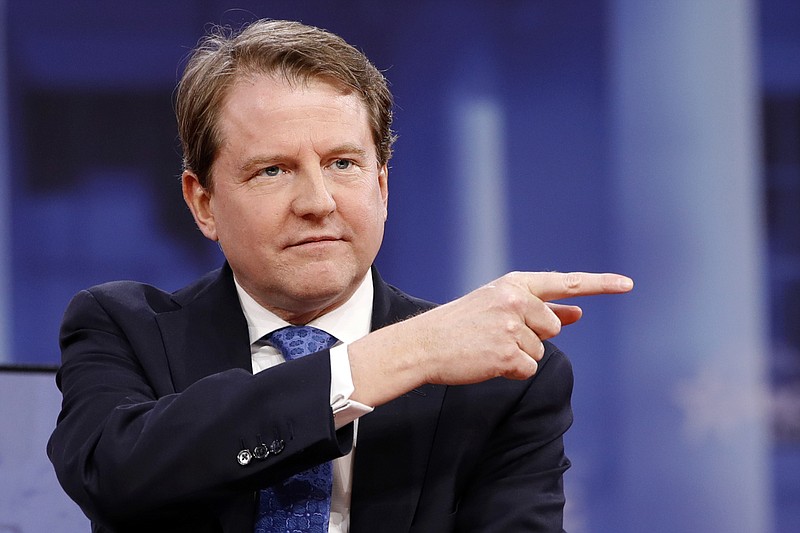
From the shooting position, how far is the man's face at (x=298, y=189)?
1535mm

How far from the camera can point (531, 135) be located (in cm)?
321

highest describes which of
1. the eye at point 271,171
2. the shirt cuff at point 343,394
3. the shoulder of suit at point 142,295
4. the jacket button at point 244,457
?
the eye at point 271,171

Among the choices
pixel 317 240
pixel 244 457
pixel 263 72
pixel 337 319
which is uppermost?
pixel 263 72

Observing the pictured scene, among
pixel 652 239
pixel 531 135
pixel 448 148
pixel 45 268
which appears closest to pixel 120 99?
pixel 45 268

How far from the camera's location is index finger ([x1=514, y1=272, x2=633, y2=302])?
130 centimetres

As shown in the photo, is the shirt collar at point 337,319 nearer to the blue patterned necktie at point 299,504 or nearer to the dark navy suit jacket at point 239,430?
the dark navy suit jacket at point 239,430

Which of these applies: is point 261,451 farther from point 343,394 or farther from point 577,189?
point 577,189

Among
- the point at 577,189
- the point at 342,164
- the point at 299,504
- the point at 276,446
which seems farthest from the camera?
the point at 577,189

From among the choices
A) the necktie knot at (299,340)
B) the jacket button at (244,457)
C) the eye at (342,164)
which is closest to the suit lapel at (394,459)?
the necktie knot at (299,340)

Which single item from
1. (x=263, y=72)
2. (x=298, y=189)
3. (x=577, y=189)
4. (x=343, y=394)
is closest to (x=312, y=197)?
(x=298, y=189)

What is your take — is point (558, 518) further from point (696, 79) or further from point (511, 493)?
point (696, 79)

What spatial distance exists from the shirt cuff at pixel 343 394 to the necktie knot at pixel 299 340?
11.0 inches

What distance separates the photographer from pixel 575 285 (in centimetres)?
130

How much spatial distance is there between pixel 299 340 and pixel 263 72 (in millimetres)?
419
